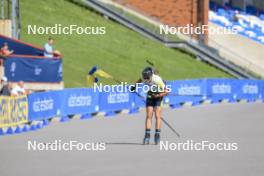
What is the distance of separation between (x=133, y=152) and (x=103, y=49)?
83.8 feet

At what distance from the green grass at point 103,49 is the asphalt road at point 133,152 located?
10426 millimetres

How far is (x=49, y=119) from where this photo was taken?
27.5m

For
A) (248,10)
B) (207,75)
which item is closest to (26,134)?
(207,75)

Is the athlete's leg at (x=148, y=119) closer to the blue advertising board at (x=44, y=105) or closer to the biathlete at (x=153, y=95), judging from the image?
the biathlete at (x=153, y=95)

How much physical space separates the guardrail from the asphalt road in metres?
0.50

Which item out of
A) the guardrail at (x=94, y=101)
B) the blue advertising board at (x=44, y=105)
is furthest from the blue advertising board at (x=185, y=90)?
the blue advertising board at (x=44, y=105)

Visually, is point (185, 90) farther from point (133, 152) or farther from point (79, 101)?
point (133, 152)

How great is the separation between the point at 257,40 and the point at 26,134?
116 feet

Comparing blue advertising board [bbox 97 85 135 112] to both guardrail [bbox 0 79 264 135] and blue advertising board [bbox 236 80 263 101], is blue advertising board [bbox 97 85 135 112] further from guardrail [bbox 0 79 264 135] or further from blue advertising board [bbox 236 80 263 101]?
blue advertising board [bbox 236 80 263 101]

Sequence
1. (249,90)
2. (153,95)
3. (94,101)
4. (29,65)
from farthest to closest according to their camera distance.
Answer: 1. (249,90)
2. (94,101)
3. (29,65)
4. (153,95)

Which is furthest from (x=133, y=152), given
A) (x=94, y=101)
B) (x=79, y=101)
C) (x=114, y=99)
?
(x=114, y=99)

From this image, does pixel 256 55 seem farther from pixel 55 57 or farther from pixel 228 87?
pixel 55 57

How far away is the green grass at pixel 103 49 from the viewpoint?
40.0 meters

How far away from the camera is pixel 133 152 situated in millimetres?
18062
